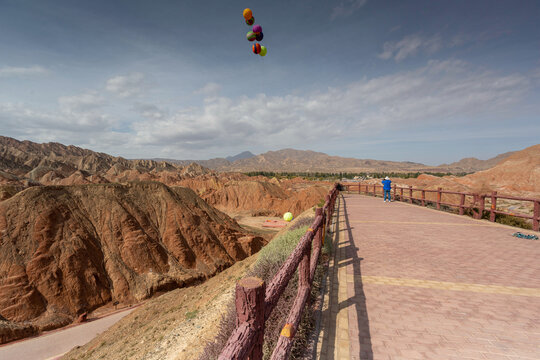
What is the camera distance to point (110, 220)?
22.8 m

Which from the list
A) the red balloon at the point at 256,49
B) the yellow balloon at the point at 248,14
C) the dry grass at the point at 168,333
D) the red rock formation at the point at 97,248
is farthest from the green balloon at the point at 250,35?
the red rock formation at the point at 97,248

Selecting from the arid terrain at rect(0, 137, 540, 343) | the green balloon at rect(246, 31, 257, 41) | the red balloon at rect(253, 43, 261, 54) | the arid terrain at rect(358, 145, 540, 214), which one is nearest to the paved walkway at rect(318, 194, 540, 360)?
the red balloon at rect(253, 43, 261, 54)

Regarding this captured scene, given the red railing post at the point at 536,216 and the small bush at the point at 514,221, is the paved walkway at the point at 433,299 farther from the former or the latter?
the small bush at the point at 514,221

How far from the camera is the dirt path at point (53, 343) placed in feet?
45.0

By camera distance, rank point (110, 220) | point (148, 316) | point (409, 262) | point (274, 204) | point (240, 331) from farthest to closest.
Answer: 1. point (274, 204)
2. point (110, 220)
3. point (148, 316)
4. point (409, 262)
5. point (240, 331)

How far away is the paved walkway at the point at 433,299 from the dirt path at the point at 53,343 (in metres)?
18.0

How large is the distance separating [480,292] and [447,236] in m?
4.16

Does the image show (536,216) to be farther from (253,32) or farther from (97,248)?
(97,248)

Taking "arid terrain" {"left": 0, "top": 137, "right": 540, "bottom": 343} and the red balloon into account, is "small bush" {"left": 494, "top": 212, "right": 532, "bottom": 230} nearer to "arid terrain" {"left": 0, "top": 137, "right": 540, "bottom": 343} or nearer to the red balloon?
"arid terrain" {"left": 0, "top": 137, "right": 540, "bottom": 343}

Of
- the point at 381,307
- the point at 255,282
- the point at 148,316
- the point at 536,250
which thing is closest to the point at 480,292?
the point at 381,307

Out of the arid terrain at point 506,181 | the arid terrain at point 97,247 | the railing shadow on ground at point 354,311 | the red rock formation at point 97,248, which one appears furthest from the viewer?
the arid terrain at point 506,181

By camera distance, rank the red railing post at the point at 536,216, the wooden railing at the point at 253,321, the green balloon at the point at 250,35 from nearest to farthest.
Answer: the wooden railing at the point at 253,321, the red railing post at the point at 536,216, the green balloon at the point at 250,35

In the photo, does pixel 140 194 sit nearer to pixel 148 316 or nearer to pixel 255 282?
pixel 148 316

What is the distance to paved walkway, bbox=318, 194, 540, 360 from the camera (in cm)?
310
